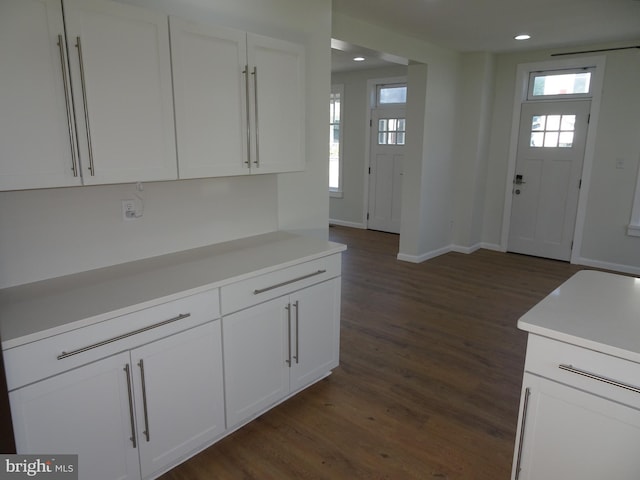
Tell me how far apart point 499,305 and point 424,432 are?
2.21m

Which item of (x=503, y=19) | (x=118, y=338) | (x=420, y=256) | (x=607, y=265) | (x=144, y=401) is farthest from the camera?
(x=420, y=256)

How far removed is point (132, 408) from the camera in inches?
71.5

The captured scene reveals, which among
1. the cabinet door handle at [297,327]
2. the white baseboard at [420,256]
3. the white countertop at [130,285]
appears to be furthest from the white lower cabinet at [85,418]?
the white baseboard at [420,256]

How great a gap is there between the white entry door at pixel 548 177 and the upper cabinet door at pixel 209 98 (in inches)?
182

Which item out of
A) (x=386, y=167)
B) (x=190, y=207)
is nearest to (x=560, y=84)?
(x=386, y=167)

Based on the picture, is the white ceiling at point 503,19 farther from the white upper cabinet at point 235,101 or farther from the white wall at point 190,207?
the white upper cabinet at point 235,101

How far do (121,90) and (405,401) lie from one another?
226 centimetres

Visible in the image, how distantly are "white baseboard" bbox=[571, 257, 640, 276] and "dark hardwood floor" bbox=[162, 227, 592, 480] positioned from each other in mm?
1186

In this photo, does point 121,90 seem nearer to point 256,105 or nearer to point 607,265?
point 256,105

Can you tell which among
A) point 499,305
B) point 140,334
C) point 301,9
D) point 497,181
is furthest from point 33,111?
point 497,181

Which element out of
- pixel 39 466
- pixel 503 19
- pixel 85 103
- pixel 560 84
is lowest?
pixel 39 466

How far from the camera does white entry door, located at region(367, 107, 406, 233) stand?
6.93m

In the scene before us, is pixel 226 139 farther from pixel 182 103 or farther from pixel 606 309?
pixel 606 309

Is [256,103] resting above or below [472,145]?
above
